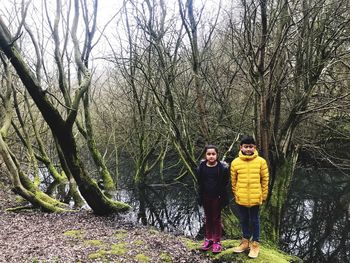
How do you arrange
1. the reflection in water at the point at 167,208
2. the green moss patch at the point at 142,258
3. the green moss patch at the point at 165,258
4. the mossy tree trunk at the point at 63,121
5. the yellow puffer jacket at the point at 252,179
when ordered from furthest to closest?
the reflection in water at the point at 167,208 → the mossy tree trunk at the point at 63,121 → the green moss patch at the point at 165,258 → the green moss patch at the point at 142,258 → the yellow puffer jacket at the point at 252,179

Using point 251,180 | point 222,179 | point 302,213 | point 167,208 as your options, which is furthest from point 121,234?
point 302,213

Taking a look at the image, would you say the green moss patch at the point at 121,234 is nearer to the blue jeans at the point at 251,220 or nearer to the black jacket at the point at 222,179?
the black jacket at the point at 222,179

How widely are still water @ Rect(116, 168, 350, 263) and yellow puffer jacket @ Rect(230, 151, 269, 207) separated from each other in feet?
20.8

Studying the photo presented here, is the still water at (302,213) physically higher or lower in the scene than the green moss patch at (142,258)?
lower

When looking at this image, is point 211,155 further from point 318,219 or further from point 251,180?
point 318,219

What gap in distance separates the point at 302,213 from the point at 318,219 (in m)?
0.91

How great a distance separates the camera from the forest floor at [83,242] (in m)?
7.26

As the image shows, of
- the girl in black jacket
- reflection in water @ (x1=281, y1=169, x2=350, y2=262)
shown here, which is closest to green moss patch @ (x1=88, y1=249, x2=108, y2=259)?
the girl in black jacket

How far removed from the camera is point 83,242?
8391 mm

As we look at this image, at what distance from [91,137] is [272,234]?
886cm

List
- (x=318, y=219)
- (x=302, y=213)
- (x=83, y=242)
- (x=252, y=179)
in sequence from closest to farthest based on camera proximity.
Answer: (x=252, y=179)
(x=83, y=242)
(x=318, y=219)
(x=302, y=213)

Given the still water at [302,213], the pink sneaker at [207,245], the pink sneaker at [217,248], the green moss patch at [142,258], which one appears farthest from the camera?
the still water at [302,213]

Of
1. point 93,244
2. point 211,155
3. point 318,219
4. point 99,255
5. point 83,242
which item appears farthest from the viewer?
point 318,219

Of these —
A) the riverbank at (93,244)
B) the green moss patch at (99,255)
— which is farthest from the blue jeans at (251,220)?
the green moss patch at (99,255)
